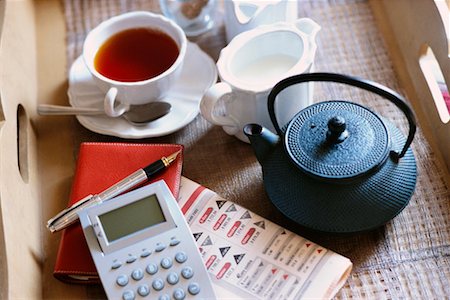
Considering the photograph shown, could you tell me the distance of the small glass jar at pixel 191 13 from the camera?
946mm

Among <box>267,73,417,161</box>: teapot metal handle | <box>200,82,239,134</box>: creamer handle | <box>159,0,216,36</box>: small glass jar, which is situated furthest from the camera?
<box>159,0,216,36</box>: small glass jar

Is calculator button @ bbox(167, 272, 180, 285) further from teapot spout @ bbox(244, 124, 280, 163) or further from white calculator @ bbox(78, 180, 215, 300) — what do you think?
teapot spout @ bbox(244, 124, 280, 163)

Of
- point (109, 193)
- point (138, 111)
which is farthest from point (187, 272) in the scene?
point (138, 111)

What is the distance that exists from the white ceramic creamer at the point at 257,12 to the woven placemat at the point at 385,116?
0.08 meters

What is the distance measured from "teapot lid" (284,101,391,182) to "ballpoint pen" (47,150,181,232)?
15 cm

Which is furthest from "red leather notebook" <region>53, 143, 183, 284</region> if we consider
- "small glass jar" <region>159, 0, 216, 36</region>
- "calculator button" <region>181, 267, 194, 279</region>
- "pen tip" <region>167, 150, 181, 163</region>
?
"small glass jar" <region>159, 0, 216, 36</region>

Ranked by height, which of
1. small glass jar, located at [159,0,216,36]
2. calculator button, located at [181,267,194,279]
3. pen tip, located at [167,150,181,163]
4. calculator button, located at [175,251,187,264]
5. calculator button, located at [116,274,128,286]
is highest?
small glass jar, located at [159,0,216,36]

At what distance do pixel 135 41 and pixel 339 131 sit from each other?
12.4 inches

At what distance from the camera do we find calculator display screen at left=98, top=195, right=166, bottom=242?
27.3 inches

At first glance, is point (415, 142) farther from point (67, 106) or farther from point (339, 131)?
point (67, 106)

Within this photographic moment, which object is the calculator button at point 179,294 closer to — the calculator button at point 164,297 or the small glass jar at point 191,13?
the calculator button at point 164,297

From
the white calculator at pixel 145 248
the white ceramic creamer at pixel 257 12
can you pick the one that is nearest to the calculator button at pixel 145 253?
the white calculator at pixel 145 248

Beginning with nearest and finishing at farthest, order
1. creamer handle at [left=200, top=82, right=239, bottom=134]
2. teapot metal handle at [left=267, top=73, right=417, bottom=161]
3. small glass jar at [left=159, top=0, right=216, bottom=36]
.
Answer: teapot metal handle at [left=267, top=73, right=417, bottom=161] → creamer handle at [left=200, top=82, right=239, bottom=134] → small glass jar at [left=159, top=0, right=216, bottom=36]

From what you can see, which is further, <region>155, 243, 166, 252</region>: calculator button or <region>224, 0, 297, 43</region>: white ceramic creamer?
<region>224, 0, 297, 43</region>: white ceramic creamer
